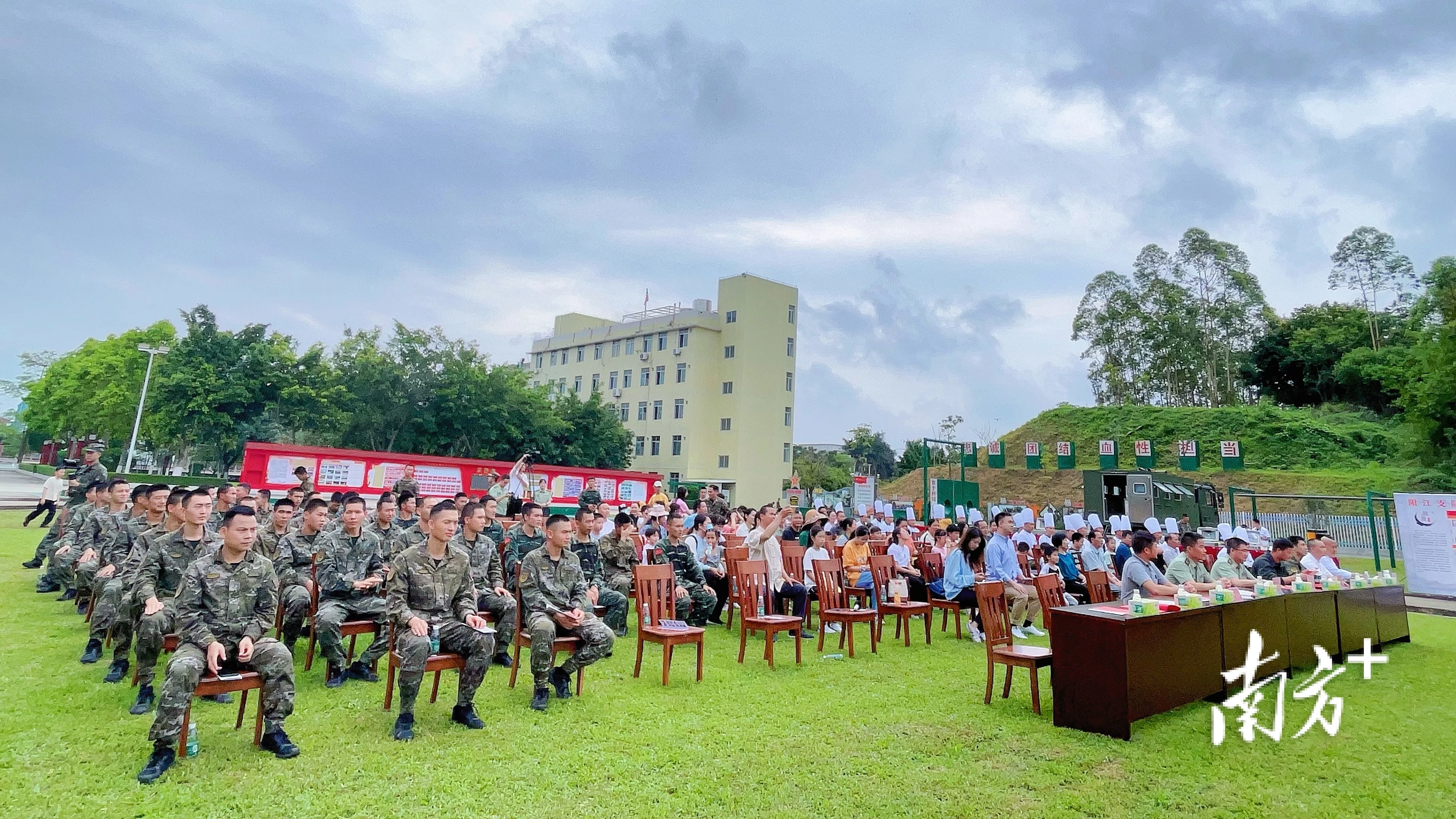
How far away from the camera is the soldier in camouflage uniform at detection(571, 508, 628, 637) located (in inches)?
279

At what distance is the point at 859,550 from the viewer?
9047mm

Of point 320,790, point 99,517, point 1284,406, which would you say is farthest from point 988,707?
point 1284,406

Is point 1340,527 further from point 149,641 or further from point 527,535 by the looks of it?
point 149,641

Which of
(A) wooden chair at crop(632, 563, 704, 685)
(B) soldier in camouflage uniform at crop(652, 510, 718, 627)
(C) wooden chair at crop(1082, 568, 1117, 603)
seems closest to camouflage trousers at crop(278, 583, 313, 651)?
(A) wooden chair at crop(632, 563, 704, 685)

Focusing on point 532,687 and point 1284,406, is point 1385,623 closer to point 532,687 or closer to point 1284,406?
point 532,687

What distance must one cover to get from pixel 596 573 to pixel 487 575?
72.1 inches

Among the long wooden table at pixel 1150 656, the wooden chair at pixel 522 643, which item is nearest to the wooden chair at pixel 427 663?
the wooden chair at pixel 522 643

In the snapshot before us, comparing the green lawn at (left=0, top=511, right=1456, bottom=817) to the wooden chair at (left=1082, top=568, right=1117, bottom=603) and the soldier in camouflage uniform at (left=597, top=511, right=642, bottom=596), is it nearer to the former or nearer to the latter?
the wooden chair at (left=1082, top=568, right=1117, bottom=603)

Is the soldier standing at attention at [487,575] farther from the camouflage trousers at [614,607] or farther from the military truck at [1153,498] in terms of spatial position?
the military truck at [1153,498]

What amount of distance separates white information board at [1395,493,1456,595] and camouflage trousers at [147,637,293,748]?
14277 millimetres

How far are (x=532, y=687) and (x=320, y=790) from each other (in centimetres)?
209

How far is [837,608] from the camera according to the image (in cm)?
739

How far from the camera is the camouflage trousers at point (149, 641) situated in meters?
4.53

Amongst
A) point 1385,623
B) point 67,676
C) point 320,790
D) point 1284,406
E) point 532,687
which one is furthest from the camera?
point 1284,406
